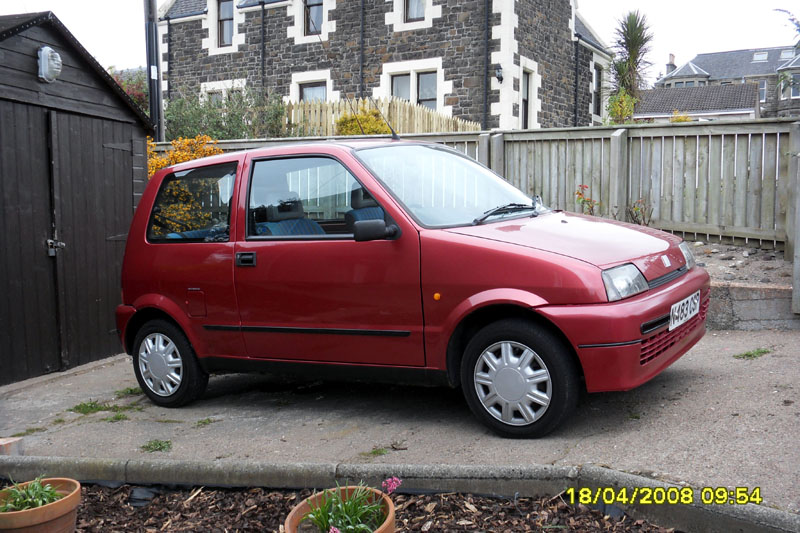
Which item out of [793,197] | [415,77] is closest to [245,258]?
[793,197]

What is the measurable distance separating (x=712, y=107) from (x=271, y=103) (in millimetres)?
45703

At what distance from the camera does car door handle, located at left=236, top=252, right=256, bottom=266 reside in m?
5.25

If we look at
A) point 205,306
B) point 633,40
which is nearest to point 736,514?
point 205,306

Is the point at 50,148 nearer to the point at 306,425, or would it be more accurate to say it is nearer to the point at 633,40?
the point at 306,425

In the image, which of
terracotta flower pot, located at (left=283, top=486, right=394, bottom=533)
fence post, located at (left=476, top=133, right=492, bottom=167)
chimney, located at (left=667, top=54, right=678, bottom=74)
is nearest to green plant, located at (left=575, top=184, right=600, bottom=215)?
fence post, located at (left=476, top=133, right=492, bottom=167)

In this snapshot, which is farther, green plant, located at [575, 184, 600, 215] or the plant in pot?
green plant, located at [575, 184, 600, 215]

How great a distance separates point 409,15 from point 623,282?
1796cm

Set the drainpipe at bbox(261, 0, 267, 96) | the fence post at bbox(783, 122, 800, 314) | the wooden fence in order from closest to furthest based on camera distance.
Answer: the fence post at bbox(783, 122, 800, 314) < the wooden fence < the drainpipe at bbox(261, 0, 267, 96)

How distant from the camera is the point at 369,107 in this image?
16.8 meters

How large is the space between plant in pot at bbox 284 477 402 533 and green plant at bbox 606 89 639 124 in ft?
71.0

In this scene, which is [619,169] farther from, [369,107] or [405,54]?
[405,54]

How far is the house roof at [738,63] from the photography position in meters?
76.4

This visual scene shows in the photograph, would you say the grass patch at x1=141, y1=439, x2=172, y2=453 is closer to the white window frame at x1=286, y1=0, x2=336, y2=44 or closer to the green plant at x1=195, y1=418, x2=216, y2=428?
the green plant at x1=195, y1=418, x2=216, y2=428

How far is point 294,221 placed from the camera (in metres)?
5.18
